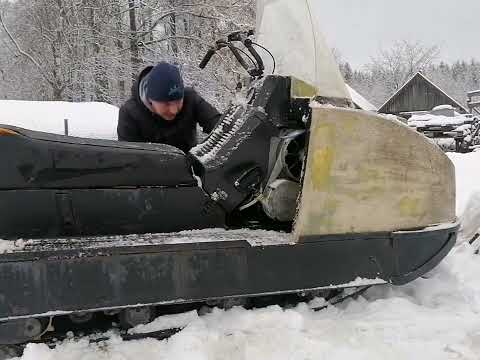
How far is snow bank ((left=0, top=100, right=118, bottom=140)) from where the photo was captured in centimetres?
1295

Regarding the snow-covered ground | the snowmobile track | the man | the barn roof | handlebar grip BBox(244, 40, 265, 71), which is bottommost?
the snow-covered ground

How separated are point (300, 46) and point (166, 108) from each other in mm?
925

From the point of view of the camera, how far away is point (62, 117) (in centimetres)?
1403

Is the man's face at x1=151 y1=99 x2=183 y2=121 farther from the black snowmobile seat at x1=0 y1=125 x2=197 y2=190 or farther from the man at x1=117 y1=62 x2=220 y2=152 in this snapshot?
the black snowmobile seat at x1=0 y1=125 x2=197 y2=190

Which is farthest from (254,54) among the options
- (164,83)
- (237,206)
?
(237,206)

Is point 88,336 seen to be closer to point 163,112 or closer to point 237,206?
point 237,206

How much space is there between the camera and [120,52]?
20.8 metres

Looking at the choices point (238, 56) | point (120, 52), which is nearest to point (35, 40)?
point (120, 52)

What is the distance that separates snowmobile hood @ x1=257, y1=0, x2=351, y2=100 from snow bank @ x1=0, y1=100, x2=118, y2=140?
9286 millimetres

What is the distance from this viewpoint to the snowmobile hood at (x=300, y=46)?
3197 mm

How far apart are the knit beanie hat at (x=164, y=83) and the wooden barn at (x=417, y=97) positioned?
4676 centimetres

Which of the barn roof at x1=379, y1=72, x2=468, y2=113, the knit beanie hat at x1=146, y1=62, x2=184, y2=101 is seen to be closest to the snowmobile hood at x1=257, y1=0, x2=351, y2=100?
the knit beanie hat at x1=146, y1=62, x2=184, y2=101

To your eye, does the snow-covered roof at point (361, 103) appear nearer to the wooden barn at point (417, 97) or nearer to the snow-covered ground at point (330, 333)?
the snow-covered ground at point (330, 333)

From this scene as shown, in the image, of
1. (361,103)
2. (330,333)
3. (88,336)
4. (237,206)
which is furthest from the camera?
(361,103)
